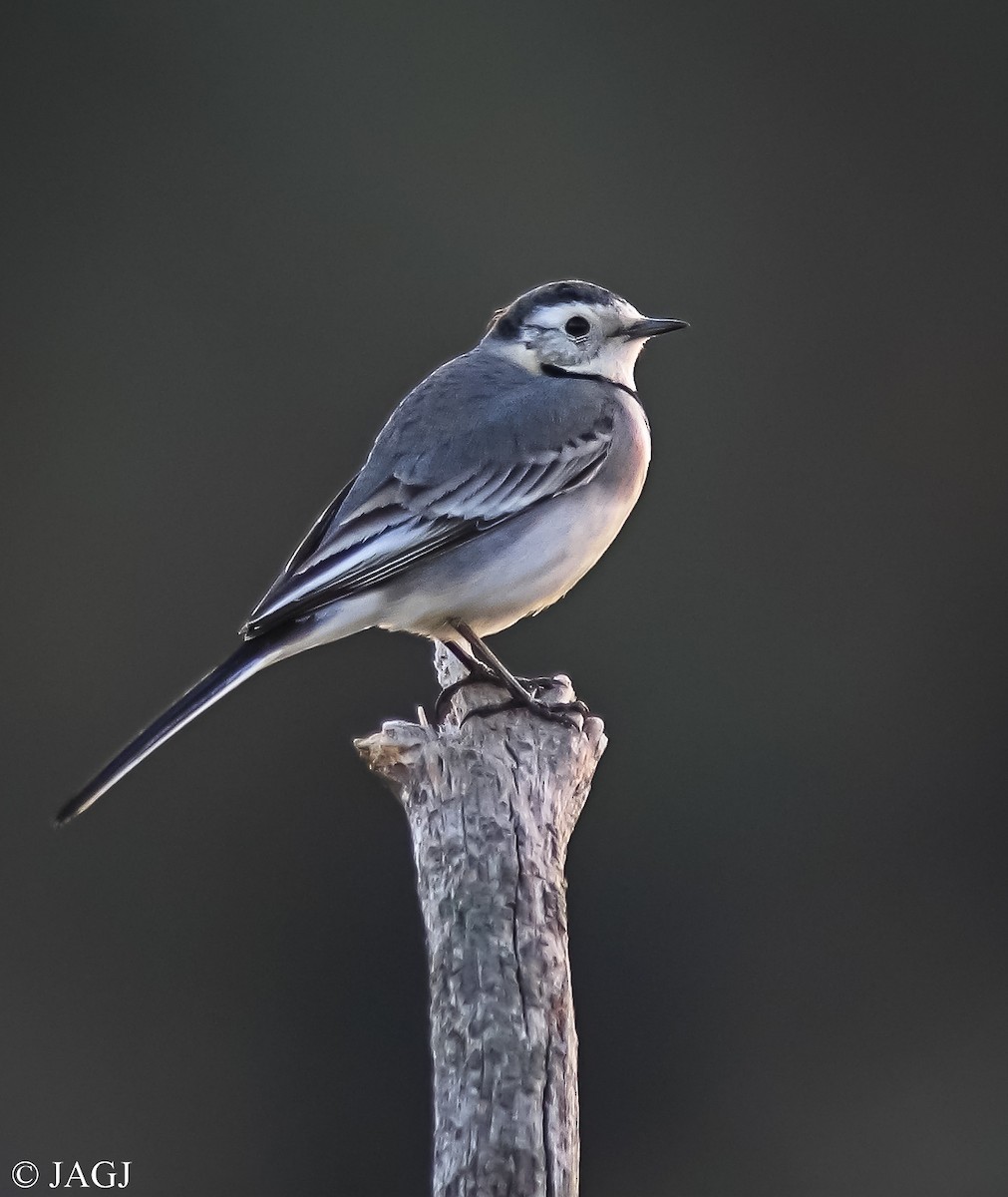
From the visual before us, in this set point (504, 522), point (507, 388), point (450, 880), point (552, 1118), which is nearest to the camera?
point (552, 1118)

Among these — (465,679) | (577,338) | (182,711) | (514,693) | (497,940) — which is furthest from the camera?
(577,338)

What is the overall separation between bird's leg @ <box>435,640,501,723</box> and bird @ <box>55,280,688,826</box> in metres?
0.01

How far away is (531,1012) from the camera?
3.30 metres

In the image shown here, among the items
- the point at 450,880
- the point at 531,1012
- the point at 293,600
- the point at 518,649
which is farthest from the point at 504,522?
the point at 518,649

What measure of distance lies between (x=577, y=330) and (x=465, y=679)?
48.6 inches

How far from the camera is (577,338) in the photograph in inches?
204

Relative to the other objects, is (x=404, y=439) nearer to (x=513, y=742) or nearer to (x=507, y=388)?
(x=507, y=388)

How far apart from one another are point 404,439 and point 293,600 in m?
0.75

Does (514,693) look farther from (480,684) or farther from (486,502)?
(486,502)

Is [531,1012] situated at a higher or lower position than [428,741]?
lower

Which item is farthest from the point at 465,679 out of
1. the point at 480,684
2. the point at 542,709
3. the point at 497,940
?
the point at 497,940

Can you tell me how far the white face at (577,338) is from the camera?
518 centimetres

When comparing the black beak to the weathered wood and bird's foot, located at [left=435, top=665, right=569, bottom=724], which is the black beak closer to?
bird's foot, located at [left=435, top=665, right=569, bottom=724]

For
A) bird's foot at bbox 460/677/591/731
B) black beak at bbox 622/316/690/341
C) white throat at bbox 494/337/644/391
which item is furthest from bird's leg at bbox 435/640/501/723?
black beak at bbox 622/316/690/341
